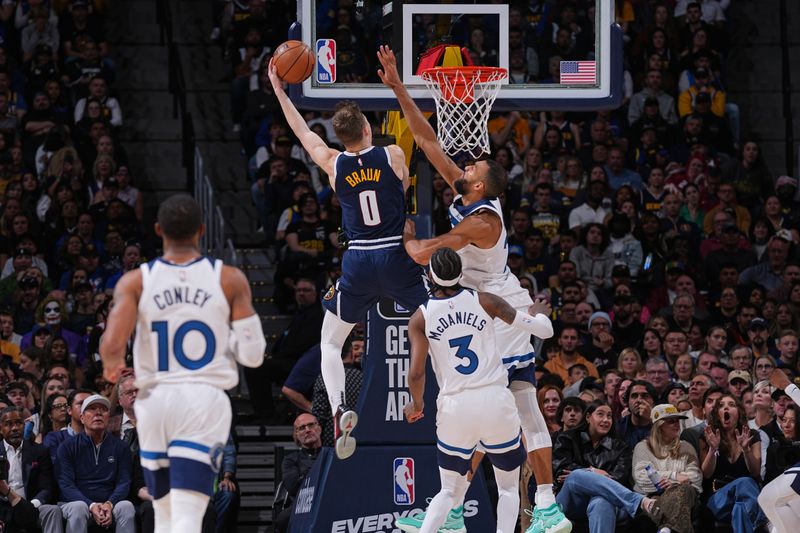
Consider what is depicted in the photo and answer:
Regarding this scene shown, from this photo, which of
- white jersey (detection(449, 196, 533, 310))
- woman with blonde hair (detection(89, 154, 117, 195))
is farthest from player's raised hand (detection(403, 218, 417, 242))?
woman with blonde hair (detection(89, 154, 117, 195))

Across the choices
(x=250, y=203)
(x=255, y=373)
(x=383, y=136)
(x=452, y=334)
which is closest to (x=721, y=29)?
(x=250, y=203)

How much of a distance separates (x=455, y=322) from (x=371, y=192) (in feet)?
4.02

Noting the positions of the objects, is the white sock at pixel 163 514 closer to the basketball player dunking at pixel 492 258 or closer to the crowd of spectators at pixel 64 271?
the basketball player dunking at pixel 492 258

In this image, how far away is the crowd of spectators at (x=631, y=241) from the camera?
12648 millimetres

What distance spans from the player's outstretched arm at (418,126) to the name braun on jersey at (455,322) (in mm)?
1122

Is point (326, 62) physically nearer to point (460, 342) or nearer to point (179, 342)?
point (460, 342)

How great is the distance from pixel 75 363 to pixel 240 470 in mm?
1964

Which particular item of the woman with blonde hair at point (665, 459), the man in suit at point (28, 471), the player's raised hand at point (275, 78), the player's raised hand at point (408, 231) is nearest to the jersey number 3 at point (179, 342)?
the player's raised hand at point (408, 231)

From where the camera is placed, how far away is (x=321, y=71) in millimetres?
11422

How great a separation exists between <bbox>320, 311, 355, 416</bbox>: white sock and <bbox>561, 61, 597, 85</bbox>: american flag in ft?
8.79

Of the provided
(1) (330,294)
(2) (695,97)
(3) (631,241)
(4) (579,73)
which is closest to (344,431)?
(1) (330,294)

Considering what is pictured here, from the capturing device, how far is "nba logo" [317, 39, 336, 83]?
11.4 metres

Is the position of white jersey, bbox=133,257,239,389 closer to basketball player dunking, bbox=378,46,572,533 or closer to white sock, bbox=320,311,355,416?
basketball player dunking, bbox=378,46,572,533

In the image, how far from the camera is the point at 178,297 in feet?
25.8
